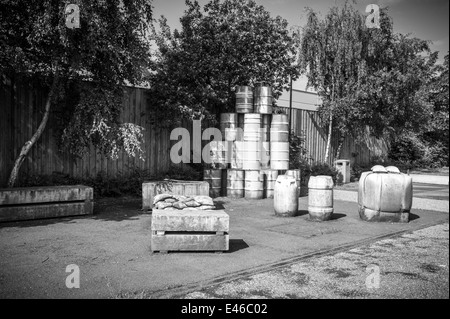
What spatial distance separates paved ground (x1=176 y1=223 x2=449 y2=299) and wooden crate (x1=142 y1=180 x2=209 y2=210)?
4.86 meters

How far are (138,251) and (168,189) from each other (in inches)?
161

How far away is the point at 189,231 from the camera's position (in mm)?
6176

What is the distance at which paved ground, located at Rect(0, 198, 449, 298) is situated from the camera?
4.58m

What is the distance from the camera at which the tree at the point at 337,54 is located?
1689 cm

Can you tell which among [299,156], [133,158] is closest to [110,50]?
[133,158]

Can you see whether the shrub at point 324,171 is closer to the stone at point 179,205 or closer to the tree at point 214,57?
the tree at point 214,57

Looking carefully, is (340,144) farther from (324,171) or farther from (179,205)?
(179,205)

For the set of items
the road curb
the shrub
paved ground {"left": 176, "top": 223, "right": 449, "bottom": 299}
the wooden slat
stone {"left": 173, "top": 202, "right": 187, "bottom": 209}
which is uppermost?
the shrub

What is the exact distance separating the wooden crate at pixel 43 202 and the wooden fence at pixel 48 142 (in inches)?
78.7

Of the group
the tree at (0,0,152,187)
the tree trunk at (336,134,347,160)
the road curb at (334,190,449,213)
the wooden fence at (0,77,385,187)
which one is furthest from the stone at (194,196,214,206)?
the tree trunk at (336,134,347,160)

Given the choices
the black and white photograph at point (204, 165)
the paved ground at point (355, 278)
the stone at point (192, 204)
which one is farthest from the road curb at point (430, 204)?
the stone at point (192, 204)

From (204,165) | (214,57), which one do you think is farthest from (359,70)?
(204,165)

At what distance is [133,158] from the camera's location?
41.6 feet

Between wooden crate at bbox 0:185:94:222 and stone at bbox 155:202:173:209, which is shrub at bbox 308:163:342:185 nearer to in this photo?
wooden crate at bbox 0:185:94:222
